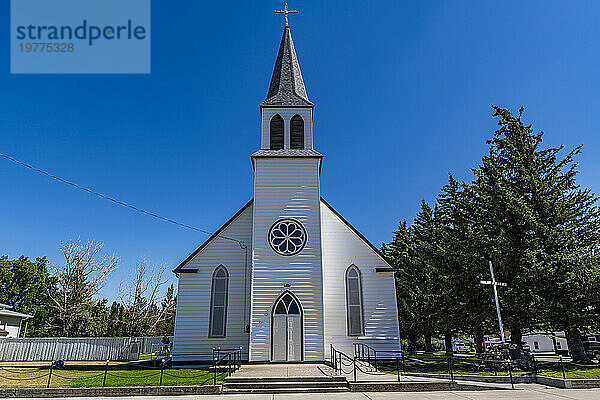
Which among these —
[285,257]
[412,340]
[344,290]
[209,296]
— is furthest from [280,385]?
[412,340]

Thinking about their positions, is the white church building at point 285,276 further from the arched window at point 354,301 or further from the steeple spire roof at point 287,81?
the steeple spire roof at point 287,81

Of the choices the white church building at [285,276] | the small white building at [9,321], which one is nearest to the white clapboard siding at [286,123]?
the white church building at [285,276]

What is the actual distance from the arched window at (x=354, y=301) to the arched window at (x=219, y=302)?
256 inches

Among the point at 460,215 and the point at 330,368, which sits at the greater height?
the point at 460,215

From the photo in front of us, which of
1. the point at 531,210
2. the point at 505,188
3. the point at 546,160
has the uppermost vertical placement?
the point at 546,160

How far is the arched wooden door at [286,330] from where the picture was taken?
58.4 feet

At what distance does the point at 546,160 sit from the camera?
20.8 m

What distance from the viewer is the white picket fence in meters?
29.0

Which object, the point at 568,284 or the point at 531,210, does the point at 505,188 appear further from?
the point at 568,284

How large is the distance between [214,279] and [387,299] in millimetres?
9336

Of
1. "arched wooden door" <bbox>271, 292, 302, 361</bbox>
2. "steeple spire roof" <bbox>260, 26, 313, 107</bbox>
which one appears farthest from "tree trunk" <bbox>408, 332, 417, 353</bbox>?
"steeple spire roof" <bbox>260, 26, 313, 107</bbox>

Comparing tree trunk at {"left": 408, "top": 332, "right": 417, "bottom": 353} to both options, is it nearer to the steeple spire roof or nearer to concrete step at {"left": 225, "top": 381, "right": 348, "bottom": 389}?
concrete step at {"left": 225, "top": 381, "right": 348, "bottom": 389}

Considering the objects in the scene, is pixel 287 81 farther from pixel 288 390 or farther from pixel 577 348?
pixel 577 348

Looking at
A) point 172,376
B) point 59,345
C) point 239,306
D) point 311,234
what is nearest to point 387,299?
point 311,234
